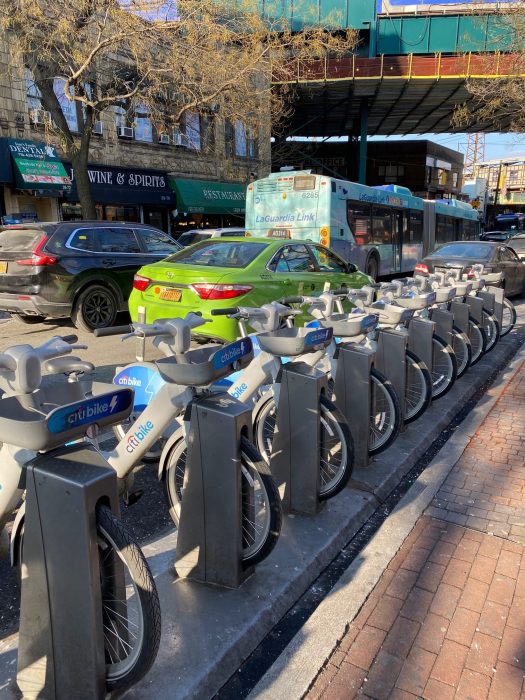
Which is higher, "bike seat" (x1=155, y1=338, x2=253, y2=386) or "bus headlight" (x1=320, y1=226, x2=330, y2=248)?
"bus headlight" (x1=320, y1=226, x2=330, y2=248)

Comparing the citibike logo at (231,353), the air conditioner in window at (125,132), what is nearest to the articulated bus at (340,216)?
the air conditioner in window at (125,132)

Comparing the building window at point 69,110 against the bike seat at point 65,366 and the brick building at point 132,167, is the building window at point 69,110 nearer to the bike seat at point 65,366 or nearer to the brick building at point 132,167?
the brick building at point 132,167

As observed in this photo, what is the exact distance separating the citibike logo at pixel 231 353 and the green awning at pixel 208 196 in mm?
20382

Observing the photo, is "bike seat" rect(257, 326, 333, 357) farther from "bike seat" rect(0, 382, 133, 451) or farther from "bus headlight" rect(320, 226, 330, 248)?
"bus headlight" rect(320, 226, 330, 248)

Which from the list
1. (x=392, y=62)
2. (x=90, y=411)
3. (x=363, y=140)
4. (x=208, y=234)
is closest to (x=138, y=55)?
(x=208, y=234)

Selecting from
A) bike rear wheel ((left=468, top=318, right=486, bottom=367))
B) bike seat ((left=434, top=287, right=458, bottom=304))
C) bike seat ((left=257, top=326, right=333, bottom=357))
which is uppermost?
bike seat ((left=257, top=326, right=333, bottom=357))

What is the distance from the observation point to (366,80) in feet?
94.6

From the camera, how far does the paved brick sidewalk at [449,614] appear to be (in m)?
2.31

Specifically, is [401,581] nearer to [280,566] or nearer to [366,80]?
[280,566]

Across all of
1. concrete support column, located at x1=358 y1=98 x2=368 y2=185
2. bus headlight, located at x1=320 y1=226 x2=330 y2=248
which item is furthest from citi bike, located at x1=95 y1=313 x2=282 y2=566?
concrete support column, located at x1=358 y1=98 x2=368 y2=185

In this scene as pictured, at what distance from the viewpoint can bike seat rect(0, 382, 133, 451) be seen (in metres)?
1.88

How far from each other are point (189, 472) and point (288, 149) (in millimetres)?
35680

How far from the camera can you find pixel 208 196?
23.6m

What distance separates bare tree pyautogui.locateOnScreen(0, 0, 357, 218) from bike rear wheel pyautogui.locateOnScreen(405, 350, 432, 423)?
11250 mm
